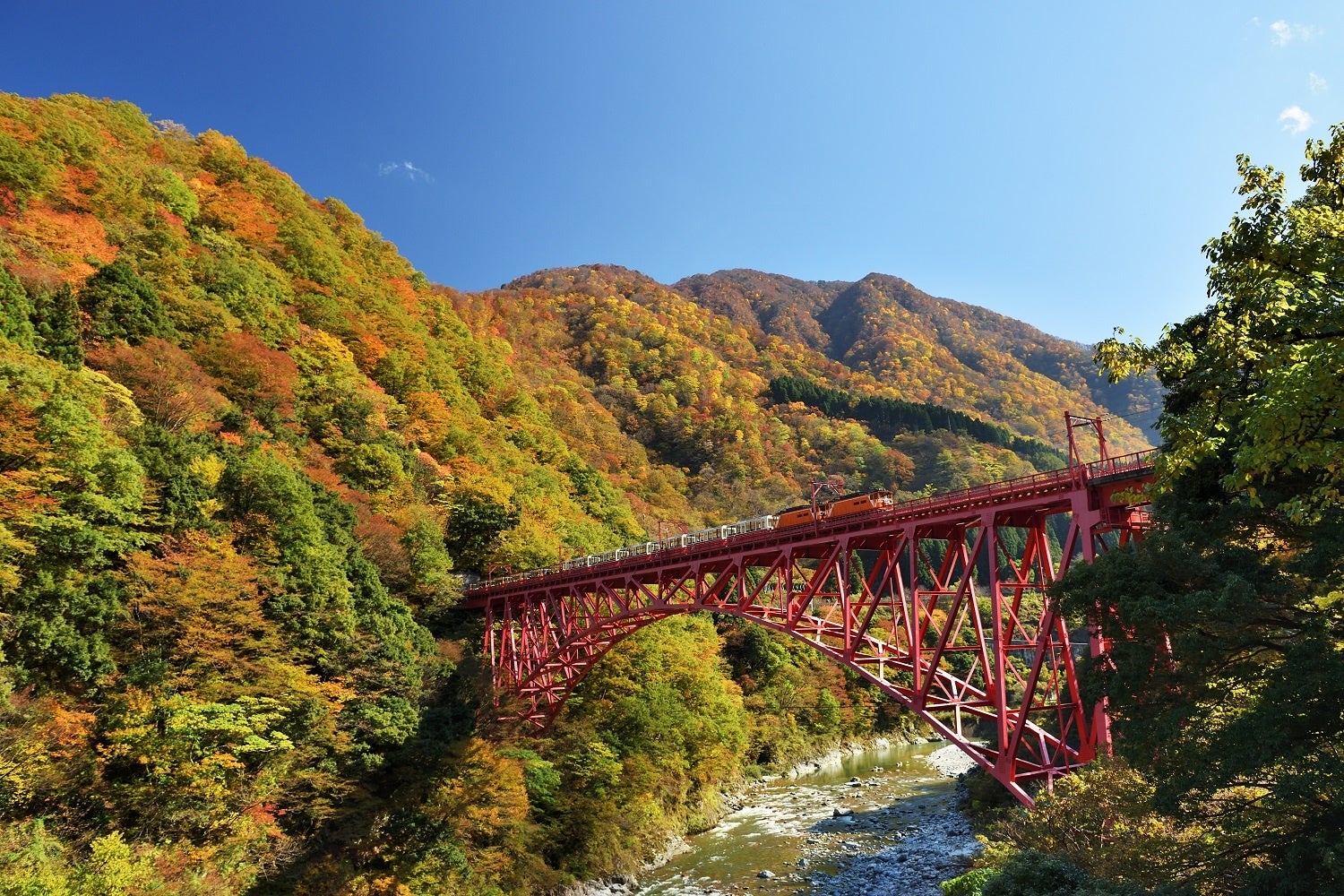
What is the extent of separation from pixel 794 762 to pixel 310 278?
37710mm

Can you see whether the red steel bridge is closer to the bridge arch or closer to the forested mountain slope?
the bridge arch

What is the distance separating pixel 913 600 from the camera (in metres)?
13.8

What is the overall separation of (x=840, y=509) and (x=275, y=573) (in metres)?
14.1

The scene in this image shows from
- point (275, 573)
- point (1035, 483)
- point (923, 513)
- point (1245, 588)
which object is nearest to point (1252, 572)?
point (1245, 588)

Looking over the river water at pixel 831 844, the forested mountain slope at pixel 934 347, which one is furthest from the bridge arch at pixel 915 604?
the forested mountain slope at pixel 934 347

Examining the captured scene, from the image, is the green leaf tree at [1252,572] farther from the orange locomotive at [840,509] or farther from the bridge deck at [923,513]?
the orange locomotive at [840,509]

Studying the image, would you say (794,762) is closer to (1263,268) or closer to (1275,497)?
(1275,497)

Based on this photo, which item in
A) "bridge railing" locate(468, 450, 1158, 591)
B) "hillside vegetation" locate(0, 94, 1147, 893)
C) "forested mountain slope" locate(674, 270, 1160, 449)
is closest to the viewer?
"bridge railing" locate(468, 450, 1158, 591)

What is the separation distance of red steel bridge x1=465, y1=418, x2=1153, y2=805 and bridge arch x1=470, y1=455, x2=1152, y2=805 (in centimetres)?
5

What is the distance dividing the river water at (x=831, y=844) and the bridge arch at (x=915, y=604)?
4226mm

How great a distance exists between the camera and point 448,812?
1686cm

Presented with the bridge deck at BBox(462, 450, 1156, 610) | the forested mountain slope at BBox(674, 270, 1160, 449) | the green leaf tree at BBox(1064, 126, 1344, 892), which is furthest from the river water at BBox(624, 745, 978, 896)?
the forested mountain slope at BBox(674, 270, 1160, 449)

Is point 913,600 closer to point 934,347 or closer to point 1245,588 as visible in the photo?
point 1245,588

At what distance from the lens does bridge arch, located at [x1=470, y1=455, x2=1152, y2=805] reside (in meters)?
12.1
